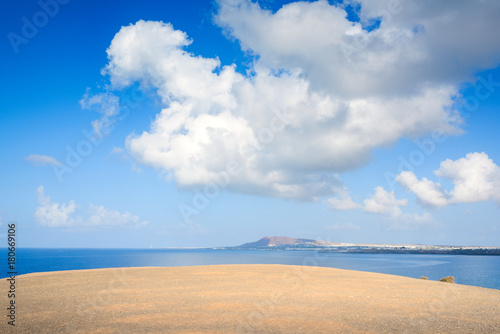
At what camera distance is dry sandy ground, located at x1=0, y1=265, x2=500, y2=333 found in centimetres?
1178

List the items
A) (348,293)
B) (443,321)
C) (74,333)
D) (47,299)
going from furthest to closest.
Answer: (348,293) < (47,299) < (443,321) < (74,333)

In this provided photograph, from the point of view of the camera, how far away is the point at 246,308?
48.5ft

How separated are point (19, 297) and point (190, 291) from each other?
30.5 feet

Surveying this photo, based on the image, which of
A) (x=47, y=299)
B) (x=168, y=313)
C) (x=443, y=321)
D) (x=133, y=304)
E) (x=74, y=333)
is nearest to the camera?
(x=74, y=333)

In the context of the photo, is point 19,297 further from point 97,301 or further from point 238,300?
point 238,300

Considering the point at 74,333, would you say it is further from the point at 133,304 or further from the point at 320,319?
the point at 320,319

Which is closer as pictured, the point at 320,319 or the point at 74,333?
the point at 74,333

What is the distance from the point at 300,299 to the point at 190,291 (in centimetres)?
672

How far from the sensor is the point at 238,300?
16703 millimetres

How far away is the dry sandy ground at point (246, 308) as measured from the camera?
38.7 ft

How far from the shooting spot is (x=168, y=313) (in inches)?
547

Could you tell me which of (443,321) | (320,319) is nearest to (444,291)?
(443,321)

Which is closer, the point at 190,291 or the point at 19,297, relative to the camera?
the point at 19,297

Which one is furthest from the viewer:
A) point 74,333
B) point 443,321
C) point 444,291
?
point 444,291
